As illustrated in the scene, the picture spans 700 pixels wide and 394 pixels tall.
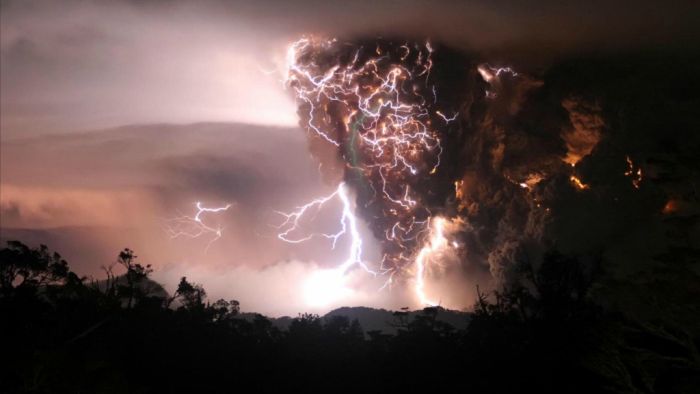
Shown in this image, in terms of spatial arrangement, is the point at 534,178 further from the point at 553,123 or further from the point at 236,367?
the point at 236,367

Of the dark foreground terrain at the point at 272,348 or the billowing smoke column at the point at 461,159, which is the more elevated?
the billowing smoke column at the point at 461,159

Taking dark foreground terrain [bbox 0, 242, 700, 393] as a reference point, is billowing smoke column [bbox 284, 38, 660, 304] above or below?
above

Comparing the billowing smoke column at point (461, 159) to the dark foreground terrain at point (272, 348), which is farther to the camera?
the billowing smoke column at point (461, 159)

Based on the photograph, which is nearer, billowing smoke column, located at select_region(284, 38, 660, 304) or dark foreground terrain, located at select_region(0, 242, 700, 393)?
dark foreground terrain, located at select_region(0, 242, 700, 393)

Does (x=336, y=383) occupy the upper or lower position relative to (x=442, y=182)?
lower

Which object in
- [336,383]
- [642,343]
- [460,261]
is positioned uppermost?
[460,261]

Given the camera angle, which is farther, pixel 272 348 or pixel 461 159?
pixel 461 159

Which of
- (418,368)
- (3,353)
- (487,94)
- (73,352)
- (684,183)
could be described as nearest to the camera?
(684,183)

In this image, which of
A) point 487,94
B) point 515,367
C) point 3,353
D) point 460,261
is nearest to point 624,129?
point 487,94
